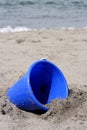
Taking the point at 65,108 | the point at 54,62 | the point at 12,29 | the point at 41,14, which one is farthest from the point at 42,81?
the point at 41,14

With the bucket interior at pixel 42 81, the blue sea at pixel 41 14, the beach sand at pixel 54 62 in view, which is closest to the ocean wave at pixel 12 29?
the blue sea at pixel 41 14

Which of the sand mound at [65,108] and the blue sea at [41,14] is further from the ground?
the sand mound at [65,108]

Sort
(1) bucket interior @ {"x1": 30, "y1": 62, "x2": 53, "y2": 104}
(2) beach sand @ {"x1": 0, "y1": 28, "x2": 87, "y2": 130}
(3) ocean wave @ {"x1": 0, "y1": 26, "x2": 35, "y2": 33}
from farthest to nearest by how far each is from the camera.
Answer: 1. (3) ocean wave @ {"x1": 0, "y1": 26, "x2": 35, "y2": 33}
2. (1) bucket interior @ {"x1": 30, "y1": 62, "x2": 53, "y2": 104}
3. (2) beach sand @ {"x1": 0, "y1": 28, "x2": 87, "y2": 130}

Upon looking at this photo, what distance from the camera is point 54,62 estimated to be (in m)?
5.29

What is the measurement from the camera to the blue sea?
8.46 m

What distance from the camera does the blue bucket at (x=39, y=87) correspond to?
359 cm

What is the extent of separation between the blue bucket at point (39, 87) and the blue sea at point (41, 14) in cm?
373

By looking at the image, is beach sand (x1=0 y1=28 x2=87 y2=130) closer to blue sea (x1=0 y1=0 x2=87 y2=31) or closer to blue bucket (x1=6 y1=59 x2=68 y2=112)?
blue bucket (x1=6 y1=59 x2=68 y2=112)

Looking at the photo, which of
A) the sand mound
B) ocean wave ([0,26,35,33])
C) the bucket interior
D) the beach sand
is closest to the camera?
the beach sand

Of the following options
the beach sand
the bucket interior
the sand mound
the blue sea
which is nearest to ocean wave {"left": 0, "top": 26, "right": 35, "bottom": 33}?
the blue sea

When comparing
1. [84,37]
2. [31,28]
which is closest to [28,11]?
[31,28]

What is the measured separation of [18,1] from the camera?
11.3 m

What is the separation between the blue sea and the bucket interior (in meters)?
3.71

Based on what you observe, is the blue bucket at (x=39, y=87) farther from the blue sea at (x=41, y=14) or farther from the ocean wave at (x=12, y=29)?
the blue sea at (x=41, y=14)
